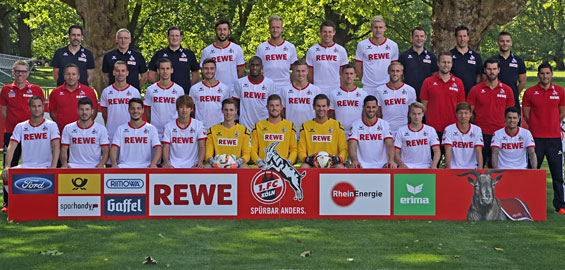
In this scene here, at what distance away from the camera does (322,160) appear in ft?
33.5

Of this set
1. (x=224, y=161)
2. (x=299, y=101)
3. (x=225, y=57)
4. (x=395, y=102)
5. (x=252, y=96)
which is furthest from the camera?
Answer: (x=225, y=57)

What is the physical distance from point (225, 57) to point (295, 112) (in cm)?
153

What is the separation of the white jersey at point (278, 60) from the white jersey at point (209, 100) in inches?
36.0

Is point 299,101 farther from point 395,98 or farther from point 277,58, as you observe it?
point 395,98

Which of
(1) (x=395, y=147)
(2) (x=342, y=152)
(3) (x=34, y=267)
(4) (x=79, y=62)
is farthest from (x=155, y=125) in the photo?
(3) (x=34, y=267)

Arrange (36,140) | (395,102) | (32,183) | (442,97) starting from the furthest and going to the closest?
1. (395,102)
2. (442,97)
3. (36,140)
4. (32,183)

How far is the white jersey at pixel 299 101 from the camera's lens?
453 inches

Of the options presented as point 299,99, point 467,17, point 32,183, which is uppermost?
point 467,17

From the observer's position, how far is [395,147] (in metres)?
10.7

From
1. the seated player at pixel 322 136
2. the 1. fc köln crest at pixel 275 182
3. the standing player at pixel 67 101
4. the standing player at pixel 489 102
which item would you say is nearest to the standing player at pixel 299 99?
the seated player at pixel 322 136

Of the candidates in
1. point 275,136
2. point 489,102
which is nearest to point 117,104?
point 275,136

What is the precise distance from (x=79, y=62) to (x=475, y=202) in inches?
265

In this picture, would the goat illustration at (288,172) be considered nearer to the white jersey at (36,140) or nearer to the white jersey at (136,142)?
the white jersey at (136,142)

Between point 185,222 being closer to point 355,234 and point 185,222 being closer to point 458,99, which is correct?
point 355,234
